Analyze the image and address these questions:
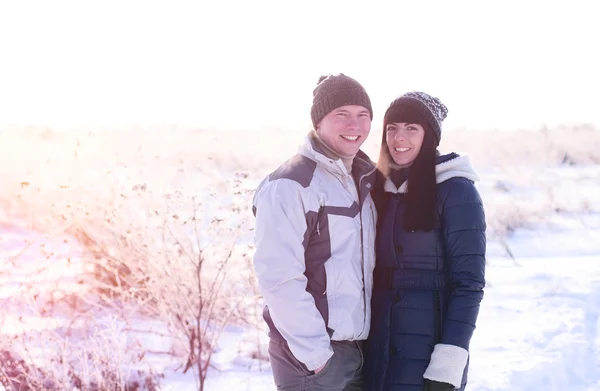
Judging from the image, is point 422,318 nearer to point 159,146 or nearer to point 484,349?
point 484,349

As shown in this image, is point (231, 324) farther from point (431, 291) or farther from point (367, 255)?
point (431, 291)

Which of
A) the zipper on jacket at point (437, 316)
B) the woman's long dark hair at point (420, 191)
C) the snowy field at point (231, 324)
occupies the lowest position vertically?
the snowy field at point (231, 324)

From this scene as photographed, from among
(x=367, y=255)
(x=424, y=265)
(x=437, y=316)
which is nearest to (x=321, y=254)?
(x=367, y=255)

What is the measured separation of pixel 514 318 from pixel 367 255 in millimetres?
2996

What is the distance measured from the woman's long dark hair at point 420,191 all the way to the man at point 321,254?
0.13 meters

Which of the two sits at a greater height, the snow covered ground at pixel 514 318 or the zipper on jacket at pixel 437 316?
the zipper on jacket at pixel 437 316

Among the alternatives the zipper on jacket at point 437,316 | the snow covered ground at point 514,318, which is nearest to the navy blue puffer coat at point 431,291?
the zipper on jacket at point 437,316

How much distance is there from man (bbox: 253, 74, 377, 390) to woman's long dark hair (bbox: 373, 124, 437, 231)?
0.44 feet

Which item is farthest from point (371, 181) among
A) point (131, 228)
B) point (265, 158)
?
point (265, 158)

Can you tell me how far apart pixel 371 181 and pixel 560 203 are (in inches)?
327

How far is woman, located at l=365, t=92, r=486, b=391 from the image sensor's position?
7.64 ft

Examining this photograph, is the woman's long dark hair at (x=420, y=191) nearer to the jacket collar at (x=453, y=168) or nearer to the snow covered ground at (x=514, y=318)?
the jacket collar at (x=453, y=168)

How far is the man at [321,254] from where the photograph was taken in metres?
2.28

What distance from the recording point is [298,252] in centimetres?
228
